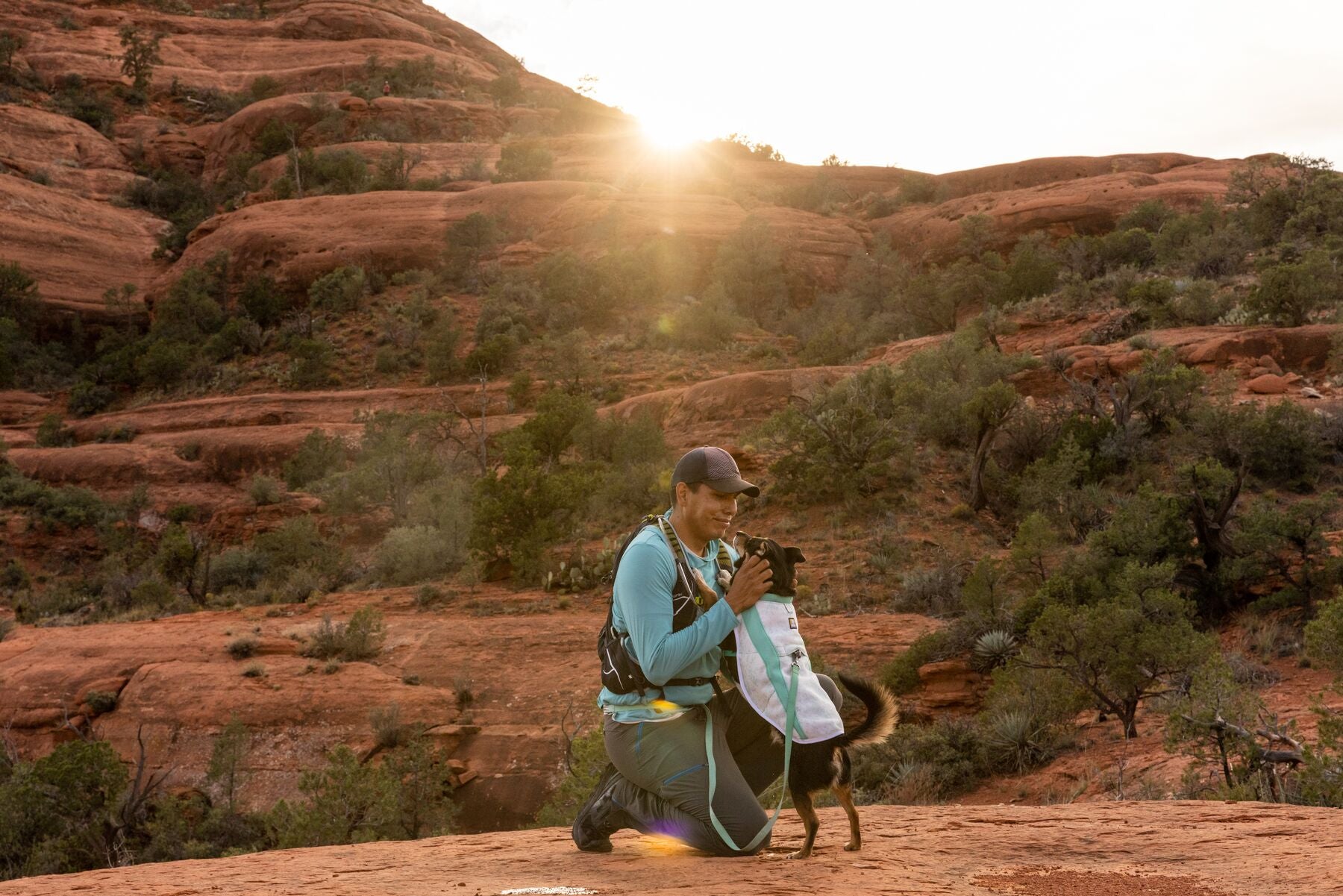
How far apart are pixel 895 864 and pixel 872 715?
440 millimetres

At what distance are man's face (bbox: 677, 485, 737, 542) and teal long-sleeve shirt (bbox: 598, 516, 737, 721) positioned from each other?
10 cm

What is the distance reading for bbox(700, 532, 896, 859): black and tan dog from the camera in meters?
3.18

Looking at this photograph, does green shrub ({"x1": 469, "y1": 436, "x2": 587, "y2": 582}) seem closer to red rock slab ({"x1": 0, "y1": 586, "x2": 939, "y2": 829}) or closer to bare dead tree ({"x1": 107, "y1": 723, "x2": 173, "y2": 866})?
red rock slab ({"x1": 0, "y1": 586, "x2": 939, "y2": 829})

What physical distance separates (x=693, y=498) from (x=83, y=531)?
25.0 metres

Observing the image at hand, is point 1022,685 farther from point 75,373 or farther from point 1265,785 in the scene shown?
point 75,373

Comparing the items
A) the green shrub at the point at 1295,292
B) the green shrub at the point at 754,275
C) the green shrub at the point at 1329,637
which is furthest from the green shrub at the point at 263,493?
the green shrub at the point at 1295,292

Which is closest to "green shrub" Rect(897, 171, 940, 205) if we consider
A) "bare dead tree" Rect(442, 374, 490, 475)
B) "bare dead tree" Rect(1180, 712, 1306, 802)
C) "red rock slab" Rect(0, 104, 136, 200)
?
"bare dead tree" Rect(442, 374, 490, 475)

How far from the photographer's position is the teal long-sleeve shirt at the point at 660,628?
10.4ft

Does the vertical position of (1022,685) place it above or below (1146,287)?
below

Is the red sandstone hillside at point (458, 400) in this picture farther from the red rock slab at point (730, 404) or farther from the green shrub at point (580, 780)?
the green shrub at point (580, 780)

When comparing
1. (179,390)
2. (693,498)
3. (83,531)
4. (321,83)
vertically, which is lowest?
(83,531)

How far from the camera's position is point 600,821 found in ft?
11.9

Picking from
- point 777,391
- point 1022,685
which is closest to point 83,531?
point 777,391

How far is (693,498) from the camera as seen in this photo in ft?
11.2
